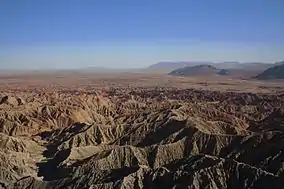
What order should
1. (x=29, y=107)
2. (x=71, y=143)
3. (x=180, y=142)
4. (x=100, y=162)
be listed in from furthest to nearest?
(x=29, y=107) → (x=71, y=143) → (x=180, y=142) → (x=100, y=162)

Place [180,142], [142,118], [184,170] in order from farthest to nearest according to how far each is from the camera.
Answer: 1. [142,118]
2. [180,142]
3. [184,170]

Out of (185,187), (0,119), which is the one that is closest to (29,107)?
(0,119)

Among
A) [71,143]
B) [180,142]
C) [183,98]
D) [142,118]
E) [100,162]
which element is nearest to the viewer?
[100,162]

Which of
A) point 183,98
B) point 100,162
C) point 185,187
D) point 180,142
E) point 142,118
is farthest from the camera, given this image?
point 183,98

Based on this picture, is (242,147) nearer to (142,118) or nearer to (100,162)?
(100,162)

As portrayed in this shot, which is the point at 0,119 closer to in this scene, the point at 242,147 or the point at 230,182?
the point at 242,147

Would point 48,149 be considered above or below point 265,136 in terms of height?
below

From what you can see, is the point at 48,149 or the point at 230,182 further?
the point at 48,149

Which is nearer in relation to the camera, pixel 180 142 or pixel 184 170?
pixel 184 170

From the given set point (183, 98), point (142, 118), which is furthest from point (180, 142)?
point (183, 98)
